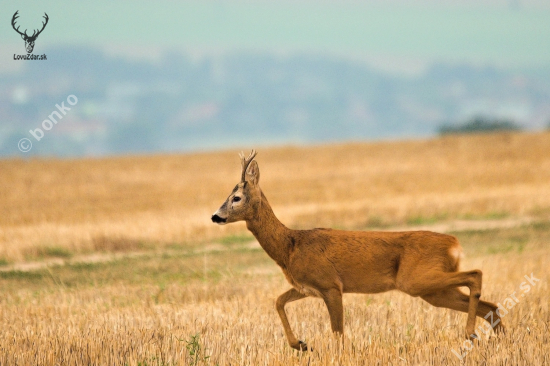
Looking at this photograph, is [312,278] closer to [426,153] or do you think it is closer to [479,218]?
[479,218]

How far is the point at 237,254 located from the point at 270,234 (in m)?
12.3

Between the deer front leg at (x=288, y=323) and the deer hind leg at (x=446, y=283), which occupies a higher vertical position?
the deer hind leg at (x=446, y=283)

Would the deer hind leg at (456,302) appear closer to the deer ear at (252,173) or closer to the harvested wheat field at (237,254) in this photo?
the harvested wheat field at (237,254)

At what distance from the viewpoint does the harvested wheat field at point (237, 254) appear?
862 centimetres

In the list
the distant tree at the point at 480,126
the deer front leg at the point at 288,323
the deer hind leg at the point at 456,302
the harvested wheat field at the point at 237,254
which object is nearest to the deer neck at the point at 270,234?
the deer front leg at the point at 288,323

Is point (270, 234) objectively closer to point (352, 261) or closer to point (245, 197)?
point (245, 197)

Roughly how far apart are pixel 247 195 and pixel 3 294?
7.65 meters

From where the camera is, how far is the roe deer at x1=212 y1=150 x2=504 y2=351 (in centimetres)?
877

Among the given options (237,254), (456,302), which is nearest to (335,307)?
(456,302)

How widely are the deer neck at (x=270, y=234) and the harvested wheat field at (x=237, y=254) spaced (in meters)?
1.06

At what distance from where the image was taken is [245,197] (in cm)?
907

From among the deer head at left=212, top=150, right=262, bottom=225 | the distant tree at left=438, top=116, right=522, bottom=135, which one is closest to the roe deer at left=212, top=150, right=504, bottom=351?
the deer head at left=212, top=150, right=262, bottom=225

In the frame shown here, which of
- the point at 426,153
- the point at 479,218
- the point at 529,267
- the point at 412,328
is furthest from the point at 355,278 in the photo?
the point at 426,153

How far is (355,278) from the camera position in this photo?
8953 millimetres
